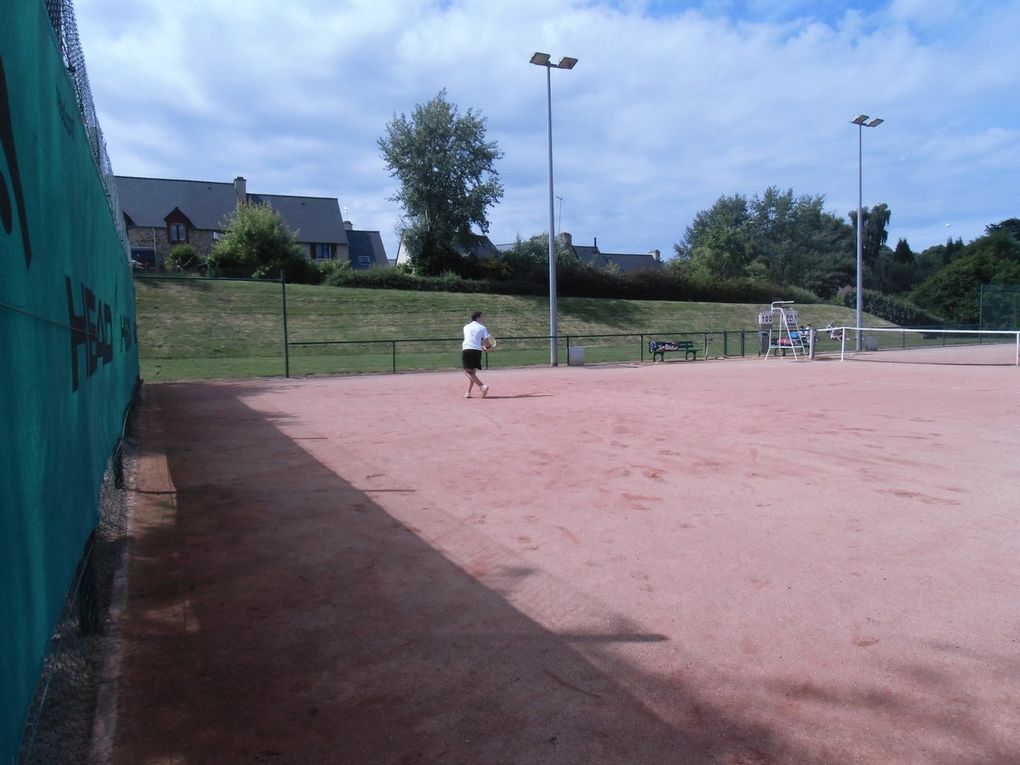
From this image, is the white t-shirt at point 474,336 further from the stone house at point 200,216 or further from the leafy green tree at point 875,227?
the leafy green tree at point 875,227

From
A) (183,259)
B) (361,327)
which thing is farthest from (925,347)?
(183,259)

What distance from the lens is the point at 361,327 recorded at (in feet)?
126

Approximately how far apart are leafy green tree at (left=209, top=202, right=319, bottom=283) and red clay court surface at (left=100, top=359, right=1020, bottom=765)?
42.5 meters

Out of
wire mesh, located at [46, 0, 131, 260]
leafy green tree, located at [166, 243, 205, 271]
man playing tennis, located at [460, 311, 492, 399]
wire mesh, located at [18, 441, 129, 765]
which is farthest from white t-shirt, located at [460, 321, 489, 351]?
leafy green tree, located at [166, 243, 205, 271]

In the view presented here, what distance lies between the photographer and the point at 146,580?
4.95 meters

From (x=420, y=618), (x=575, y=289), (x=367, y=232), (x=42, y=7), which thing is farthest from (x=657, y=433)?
(x=367, y=232)

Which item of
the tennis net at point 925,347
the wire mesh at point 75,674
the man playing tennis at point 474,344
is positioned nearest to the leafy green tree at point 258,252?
the tennis net at point 925,347

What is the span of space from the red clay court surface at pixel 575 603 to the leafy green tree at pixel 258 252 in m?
42.5

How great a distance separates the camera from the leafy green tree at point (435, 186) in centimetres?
5669

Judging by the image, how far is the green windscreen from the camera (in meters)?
2.22

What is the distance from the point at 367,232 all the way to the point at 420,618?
76.4 metres

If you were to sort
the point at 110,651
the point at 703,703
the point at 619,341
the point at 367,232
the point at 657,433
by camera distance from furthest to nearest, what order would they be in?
the point at 367,232 < the point at 619,341 < the point at 657,433 < the point at 110,651 < the point at 703,703

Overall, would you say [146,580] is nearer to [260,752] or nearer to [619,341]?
[260,752]

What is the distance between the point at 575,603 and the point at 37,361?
124 inches
